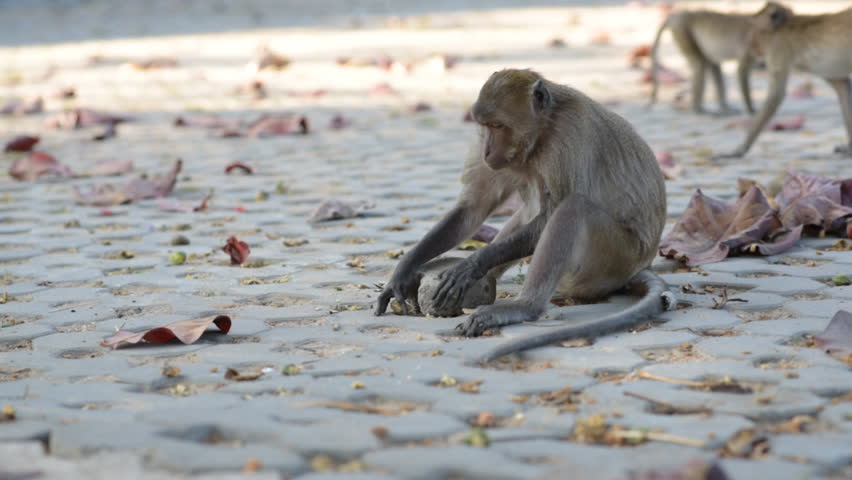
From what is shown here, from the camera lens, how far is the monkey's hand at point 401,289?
3957 millimetres

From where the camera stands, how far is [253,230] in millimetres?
5586

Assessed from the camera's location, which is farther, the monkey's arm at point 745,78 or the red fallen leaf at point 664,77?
the red fallen leaf at point 664,77

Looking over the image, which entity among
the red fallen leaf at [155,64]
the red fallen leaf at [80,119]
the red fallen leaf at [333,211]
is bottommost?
the red fallen leaf at [333,211]

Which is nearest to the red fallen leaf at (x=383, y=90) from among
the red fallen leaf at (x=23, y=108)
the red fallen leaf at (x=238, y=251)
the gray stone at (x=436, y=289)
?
the red fallen leaf at (x=23, y=108)

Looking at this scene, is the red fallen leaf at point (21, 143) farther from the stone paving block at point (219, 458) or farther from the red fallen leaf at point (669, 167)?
the stone paving block at point (219, 458)

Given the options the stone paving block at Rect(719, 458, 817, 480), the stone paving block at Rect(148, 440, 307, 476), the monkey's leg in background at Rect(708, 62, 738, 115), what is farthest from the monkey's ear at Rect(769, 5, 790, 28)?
the stone paving block at Rect(148, 440, 307, 476)

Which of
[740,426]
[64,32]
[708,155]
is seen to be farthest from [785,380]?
[64,32]

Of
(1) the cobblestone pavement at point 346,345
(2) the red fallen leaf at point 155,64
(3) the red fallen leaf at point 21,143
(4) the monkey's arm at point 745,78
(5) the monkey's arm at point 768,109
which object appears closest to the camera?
(1) the cobblestone pavement at point 346,345

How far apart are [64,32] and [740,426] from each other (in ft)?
50.4

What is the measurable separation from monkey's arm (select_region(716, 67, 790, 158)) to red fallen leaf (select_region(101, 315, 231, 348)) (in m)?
4.42

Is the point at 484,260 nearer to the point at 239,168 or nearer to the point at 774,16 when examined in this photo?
the point at 239,168

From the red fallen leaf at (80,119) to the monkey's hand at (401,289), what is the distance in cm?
590

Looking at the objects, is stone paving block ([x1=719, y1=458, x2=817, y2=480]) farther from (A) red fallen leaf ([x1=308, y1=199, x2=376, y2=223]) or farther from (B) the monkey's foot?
(A) red fallen leaf ([x1=308, y1=199, x2=376, y2=223])

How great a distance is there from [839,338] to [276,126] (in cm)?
609
